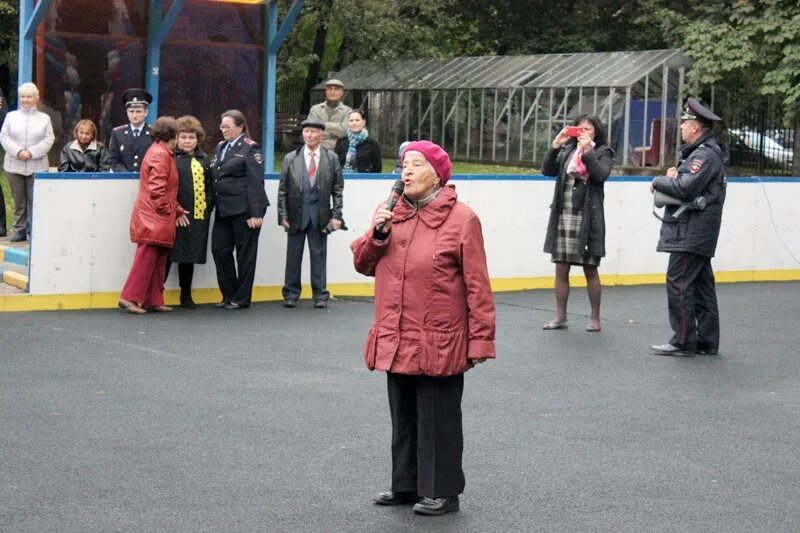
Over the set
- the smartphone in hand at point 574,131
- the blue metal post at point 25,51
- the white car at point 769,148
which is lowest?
the smartphone in hand at point 574,131

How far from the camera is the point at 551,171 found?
12.4 m

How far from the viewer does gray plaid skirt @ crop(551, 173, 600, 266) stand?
12.3 meters

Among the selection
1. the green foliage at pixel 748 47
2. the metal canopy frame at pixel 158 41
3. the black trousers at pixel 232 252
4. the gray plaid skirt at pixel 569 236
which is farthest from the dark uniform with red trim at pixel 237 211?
the green foliage at pixel 748 47

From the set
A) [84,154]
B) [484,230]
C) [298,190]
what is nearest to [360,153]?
[484,230]

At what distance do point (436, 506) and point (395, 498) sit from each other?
24cm

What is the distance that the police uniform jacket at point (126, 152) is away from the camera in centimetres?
1397

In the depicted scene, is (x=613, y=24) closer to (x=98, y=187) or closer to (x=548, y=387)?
(x=98, y=187)

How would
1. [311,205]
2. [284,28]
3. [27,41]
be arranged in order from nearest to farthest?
[311,205] → [27,41] → [284,28]

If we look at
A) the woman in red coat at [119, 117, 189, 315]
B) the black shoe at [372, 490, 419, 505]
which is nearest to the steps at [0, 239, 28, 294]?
the woman in red coat at [119, 117, 189, 315]

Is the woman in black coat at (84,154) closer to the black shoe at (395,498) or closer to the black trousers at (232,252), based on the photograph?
the black trousers at (232,252)

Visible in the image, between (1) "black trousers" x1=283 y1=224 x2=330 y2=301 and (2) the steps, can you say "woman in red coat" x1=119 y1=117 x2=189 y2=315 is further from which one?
(1) "black trousers" x1=283 y1=224 x2=330 y2=301

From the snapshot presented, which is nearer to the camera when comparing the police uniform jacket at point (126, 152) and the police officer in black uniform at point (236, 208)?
the police officer in black uniform at point (236, 208)

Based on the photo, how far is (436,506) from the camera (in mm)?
6426

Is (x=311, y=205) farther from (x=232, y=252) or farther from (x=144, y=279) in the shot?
(x=144, y=279)
